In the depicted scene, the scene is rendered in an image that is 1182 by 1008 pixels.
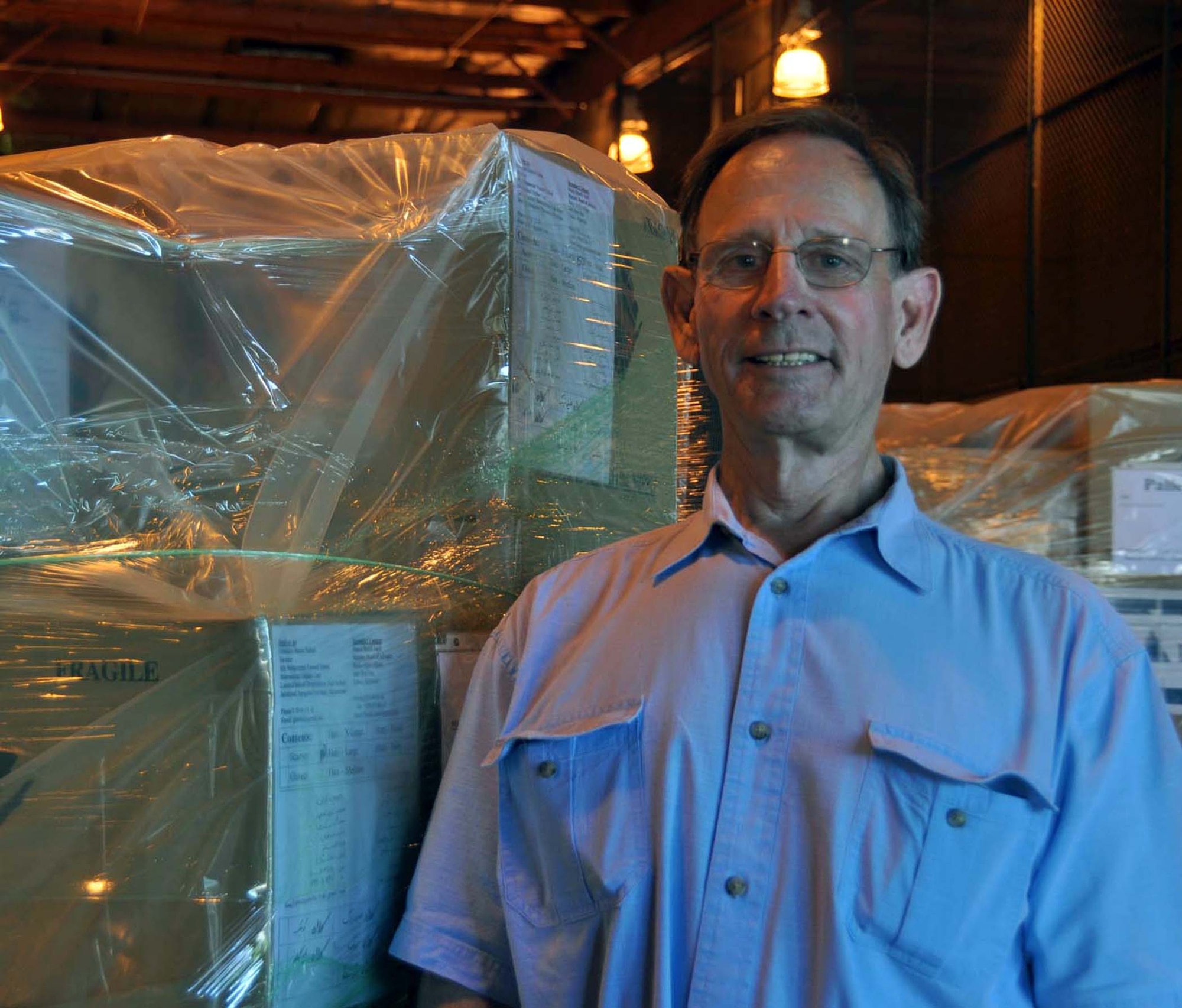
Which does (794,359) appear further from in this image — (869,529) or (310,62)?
(310,62)

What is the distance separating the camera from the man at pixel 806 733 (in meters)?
1.12

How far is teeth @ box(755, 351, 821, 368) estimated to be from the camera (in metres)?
1.31

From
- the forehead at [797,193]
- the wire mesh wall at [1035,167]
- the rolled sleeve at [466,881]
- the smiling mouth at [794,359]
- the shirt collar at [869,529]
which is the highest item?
the wire mesh wall at [1035,167]

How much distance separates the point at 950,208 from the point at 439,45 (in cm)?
374

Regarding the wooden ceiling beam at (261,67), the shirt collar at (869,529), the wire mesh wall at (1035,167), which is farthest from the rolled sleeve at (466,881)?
the wooden ceiling beam at (261,67)

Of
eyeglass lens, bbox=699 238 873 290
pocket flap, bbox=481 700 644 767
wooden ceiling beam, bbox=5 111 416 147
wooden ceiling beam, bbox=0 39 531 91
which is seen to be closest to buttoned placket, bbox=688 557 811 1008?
pocket flap, bbox=481 700 644 767

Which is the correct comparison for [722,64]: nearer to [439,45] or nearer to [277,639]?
[439,45]

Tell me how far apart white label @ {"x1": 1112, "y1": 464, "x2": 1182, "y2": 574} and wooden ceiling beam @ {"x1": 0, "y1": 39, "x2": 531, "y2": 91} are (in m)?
7.70

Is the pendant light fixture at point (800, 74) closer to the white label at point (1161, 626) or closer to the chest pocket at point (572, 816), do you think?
the white label at point (1161, 626)

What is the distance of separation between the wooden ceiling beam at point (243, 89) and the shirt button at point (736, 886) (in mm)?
8633

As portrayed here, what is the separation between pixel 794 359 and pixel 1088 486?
3.65 ft

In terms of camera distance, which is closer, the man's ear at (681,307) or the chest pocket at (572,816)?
the chest pocket at (572,816)

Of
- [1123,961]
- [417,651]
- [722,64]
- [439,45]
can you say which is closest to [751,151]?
[417,651]

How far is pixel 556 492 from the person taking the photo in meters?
1.59
